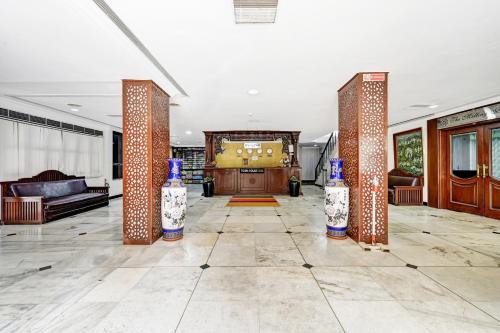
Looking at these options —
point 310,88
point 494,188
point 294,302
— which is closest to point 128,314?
point 294,302

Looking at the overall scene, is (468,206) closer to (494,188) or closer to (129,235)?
(494,188)

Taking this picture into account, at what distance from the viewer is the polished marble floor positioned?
1.86m

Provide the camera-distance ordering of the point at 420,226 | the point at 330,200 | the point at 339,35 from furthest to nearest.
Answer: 1. the point at 420,226
2. the point at 330,200
3. the point at 339,35

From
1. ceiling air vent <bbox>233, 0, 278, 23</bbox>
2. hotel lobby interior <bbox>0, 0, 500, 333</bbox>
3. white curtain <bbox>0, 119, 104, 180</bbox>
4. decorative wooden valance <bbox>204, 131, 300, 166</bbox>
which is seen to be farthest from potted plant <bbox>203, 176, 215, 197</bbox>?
ceiling air vent <bbox>233, 0, 278, 23</bbox>

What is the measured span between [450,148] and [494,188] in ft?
5.09

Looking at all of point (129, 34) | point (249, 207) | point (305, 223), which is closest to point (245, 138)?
point (249, 207)

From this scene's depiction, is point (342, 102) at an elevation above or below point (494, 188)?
above

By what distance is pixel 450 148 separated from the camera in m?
6.50

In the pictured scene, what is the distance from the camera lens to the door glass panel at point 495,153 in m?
5.35

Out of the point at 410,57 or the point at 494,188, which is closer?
the point at 410,57

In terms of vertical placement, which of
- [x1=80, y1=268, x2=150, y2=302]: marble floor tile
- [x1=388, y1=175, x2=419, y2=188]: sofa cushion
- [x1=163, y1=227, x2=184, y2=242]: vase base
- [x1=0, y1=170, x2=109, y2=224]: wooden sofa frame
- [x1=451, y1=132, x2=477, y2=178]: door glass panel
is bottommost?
[x1=80, y1=268, x2=150, y2=302]: marble floor tile

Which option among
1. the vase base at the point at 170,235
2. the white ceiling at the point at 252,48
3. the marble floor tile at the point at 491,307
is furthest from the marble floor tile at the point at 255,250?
the white ceiling at the point at 252,48

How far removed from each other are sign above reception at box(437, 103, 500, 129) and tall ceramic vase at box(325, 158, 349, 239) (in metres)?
4.46

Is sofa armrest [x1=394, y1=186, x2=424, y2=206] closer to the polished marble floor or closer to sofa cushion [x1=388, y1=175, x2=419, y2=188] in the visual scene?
sofa cushion [x1=388, y1=175, x2=419, y2=188]
